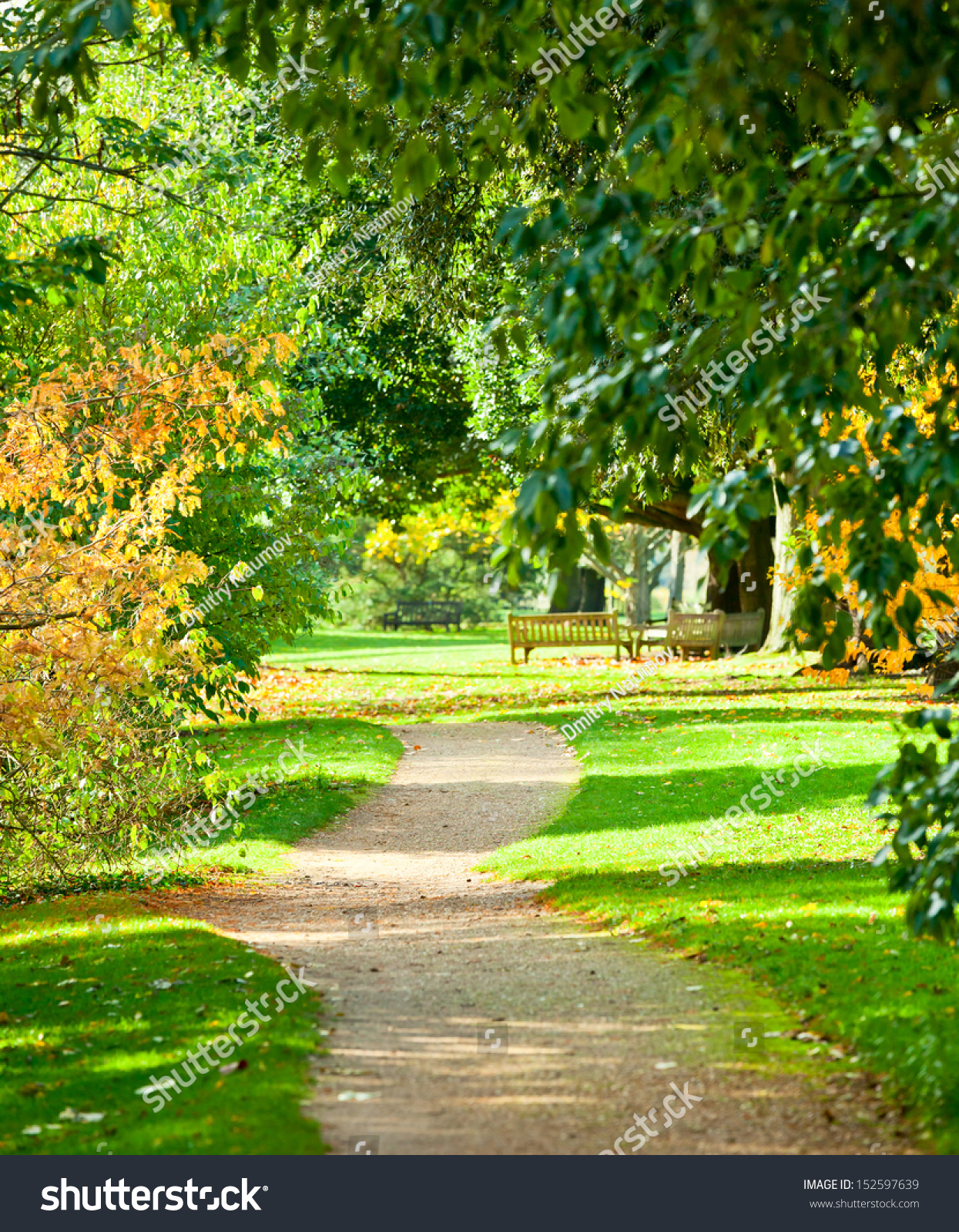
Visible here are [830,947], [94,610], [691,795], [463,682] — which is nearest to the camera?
[830,947]

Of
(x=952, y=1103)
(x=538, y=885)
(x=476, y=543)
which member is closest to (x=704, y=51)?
(x=952, y=1103)

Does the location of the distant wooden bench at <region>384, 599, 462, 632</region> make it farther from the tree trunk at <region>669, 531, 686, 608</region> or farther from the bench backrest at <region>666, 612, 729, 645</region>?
the bench backrest at <region>666, 612, 729, 645</region>

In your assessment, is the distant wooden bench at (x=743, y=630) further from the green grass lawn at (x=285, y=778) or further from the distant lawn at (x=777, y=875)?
the green grass lawn at (x=285, y=778)

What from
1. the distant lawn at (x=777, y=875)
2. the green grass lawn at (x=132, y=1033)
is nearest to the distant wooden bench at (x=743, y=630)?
the distant lawn at (x=777, y=875)

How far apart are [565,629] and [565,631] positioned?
0.07 metres

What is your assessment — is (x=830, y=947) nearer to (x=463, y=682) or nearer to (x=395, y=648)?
(x=463, y=682)

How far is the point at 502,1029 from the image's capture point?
539 centimetres

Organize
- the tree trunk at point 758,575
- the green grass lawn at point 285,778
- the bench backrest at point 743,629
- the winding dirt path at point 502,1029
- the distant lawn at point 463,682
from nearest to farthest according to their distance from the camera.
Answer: the winding dirt path at point 502,1029, the green grass lawn at point 285,778, the distant lawn at point 463,682, the bench backrest at point 743,629, the tree trunk at point 758,575

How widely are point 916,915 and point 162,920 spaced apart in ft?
17.5

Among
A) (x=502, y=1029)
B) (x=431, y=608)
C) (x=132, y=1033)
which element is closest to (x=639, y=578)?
(x=431, y=608)

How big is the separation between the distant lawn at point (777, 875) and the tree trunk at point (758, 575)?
9887 millimetres

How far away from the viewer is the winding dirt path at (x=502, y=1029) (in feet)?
14.1

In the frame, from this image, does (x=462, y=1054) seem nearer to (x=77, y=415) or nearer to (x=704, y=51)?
(x=704, y=51)

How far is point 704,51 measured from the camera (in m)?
3.10
